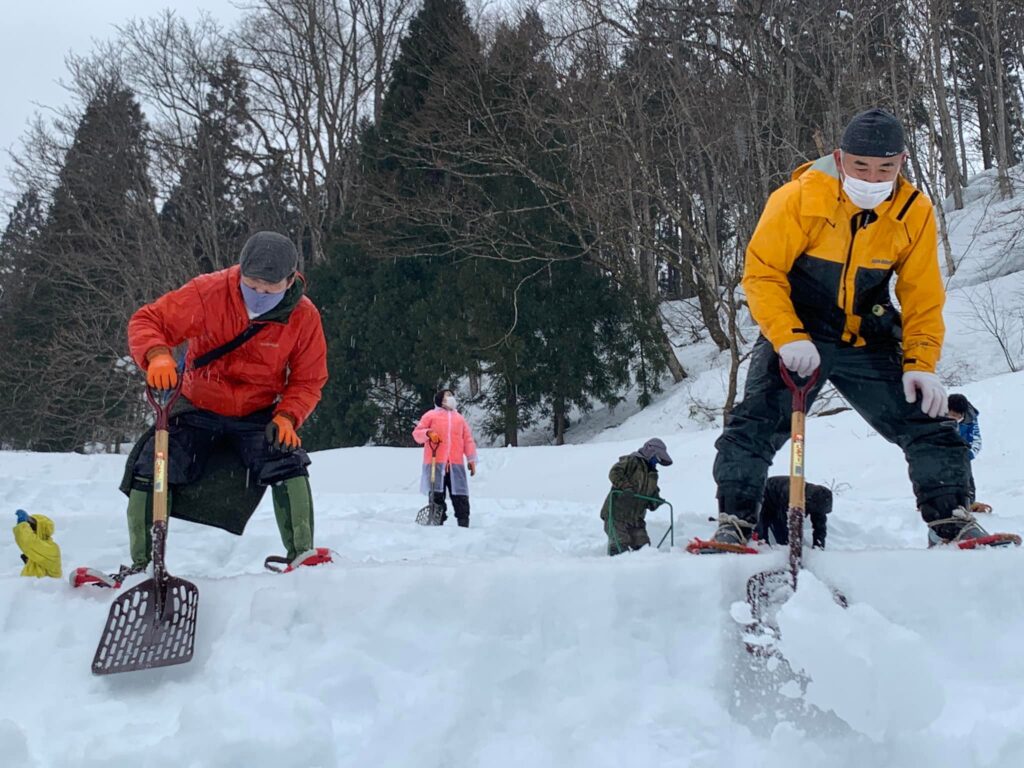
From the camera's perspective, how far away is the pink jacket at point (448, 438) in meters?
8.41

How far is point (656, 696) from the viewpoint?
219cm

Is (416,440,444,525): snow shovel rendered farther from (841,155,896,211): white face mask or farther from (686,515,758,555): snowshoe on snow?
(841,155,896,211): white face mask

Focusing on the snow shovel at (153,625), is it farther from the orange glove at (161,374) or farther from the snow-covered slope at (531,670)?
the orange glove at (161,374)

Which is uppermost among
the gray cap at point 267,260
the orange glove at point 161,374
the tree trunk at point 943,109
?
the tree trunk at point 943,109

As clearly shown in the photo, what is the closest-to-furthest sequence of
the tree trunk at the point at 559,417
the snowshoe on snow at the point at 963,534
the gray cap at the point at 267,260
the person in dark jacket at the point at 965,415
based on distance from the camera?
the snowshoe on snow at the point at 963,534, the gray cap at the point at 267,260, the person in dark jacket at the point at 965,415, the tree trunk at the point at 559,417

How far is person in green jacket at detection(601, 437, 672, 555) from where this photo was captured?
18.2ft

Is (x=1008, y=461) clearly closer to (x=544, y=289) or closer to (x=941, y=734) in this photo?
(x=941, y=734)


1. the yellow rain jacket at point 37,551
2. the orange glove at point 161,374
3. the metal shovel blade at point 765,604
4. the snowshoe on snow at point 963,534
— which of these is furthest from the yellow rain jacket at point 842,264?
the yellow rain jacket at point 37,551

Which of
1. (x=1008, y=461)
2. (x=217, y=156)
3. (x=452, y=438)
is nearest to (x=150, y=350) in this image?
(x=452, y=438)

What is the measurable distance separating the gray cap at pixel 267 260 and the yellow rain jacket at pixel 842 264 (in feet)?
5.38

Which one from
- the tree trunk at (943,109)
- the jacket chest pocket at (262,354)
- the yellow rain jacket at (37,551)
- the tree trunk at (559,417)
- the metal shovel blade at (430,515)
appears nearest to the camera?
the jacket chest pocket at (262,354)

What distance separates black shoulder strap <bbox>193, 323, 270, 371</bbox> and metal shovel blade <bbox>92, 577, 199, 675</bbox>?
0.98 metres

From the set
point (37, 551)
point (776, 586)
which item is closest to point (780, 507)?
point (776, 586)

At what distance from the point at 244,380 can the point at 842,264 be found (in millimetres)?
2177
